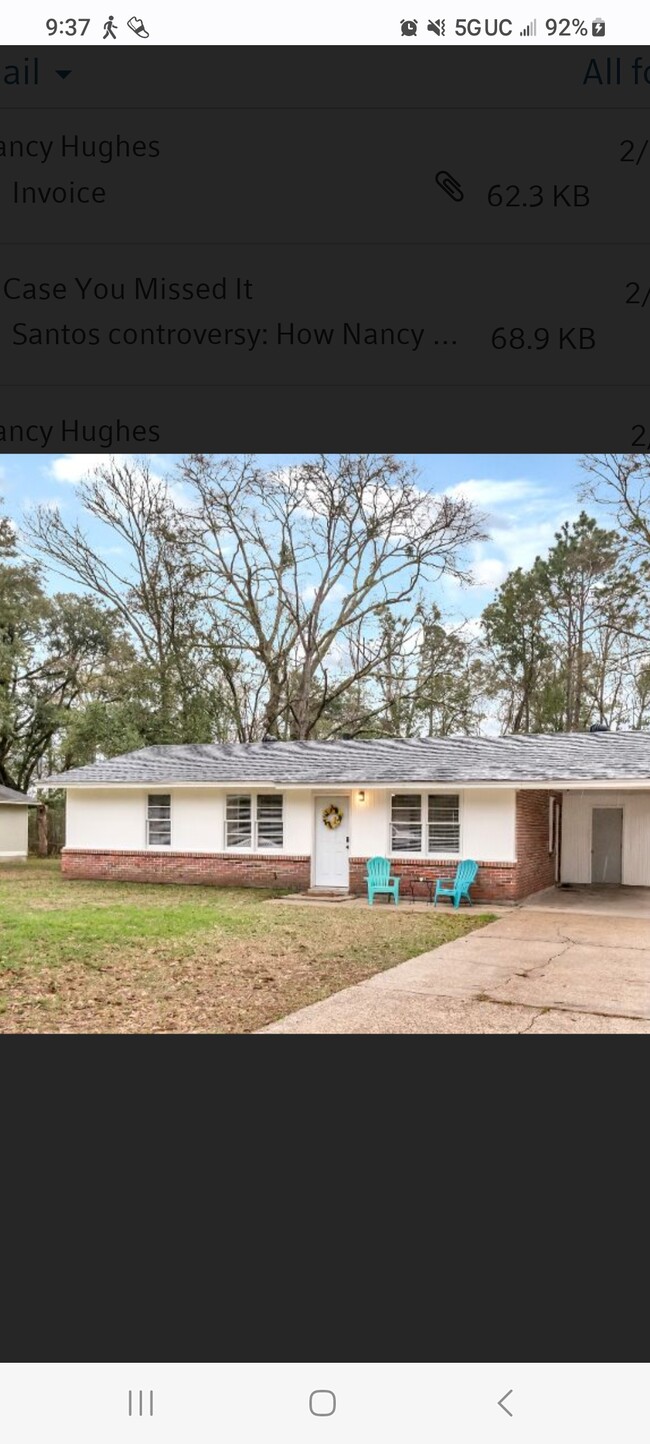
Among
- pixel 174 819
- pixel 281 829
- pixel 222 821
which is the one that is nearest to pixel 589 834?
pixel 281 829

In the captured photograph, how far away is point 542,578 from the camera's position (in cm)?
838

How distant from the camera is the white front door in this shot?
461 inches

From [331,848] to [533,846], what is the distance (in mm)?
2967

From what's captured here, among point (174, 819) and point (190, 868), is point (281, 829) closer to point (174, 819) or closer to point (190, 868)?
point (190, 868)

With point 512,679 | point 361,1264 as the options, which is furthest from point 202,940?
point 361,1264

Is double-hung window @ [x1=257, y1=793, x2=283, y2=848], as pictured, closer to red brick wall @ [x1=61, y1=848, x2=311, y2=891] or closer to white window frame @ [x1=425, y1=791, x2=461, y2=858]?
red brick wall @ [x1=61, y1=848, x2=311, y2=891]

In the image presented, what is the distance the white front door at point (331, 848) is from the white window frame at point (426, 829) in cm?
81

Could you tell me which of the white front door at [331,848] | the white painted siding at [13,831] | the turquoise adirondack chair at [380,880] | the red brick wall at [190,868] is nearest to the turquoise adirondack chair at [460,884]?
the turquoise adirondack chair at [380,880]

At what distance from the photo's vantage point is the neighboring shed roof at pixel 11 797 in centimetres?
1528

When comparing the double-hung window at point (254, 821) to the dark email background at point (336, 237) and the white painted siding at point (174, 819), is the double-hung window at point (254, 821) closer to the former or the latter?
the white painted siding at point (174, 819)

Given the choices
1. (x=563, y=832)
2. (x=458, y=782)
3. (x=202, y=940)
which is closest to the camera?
(x=202, y=940)

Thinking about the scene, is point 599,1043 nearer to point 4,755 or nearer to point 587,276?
point 587,276
